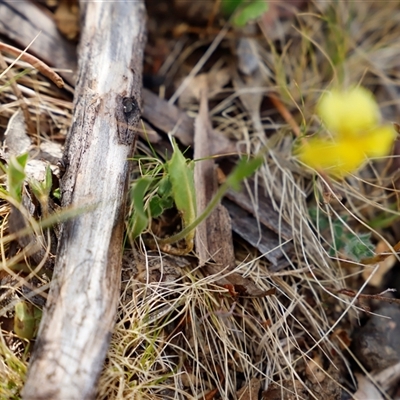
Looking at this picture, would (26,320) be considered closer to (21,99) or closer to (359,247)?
(21,99)

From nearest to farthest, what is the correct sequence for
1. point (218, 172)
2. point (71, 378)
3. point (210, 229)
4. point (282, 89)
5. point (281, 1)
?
1. point (71, 378)
2. point (210, 229)
3. point (218, 172)
4. point (282, 89)
5. point (281, 1)

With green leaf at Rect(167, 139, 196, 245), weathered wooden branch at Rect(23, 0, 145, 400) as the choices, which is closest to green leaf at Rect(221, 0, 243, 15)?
weathered wooden branch at Rect(23, 0, 145, 400)

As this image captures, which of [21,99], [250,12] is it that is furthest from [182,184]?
[250,12]

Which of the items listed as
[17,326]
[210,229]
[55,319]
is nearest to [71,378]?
[55,319]

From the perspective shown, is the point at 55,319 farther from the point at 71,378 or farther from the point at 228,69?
the point at 228,69

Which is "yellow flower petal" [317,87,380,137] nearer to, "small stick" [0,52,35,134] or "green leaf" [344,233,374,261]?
"green leaf" [344,233,374,261]

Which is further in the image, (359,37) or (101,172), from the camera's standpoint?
(359,37)
